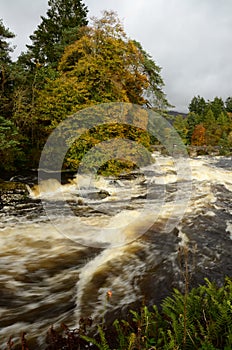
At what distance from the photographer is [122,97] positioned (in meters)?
13.6

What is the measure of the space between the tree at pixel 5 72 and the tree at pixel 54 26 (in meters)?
7.92

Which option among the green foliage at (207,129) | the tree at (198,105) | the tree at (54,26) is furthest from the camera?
the tree at (198,105)

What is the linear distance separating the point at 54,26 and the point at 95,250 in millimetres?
23356

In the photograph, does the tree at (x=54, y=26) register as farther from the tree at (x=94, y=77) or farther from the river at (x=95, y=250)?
the river at (x=95, y=250)

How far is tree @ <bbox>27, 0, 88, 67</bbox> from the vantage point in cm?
2096

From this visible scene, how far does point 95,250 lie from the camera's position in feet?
19.5

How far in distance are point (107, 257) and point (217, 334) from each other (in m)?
3.45

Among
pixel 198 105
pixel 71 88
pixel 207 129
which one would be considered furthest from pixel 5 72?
pixel 198 105

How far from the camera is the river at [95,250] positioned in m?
3.77

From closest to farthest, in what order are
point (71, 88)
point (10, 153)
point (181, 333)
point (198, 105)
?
point (181, 333)
point (10, 153)
point (71, 88)
point (198, 105)

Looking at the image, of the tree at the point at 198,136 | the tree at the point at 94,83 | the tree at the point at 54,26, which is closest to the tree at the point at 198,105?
the tree at the point at 198,136

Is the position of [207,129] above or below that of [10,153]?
above

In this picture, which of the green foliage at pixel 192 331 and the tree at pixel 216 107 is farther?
the tree at pixel 216 107

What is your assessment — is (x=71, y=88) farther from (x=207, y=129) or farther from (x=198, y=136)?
(x=207, y=129)
